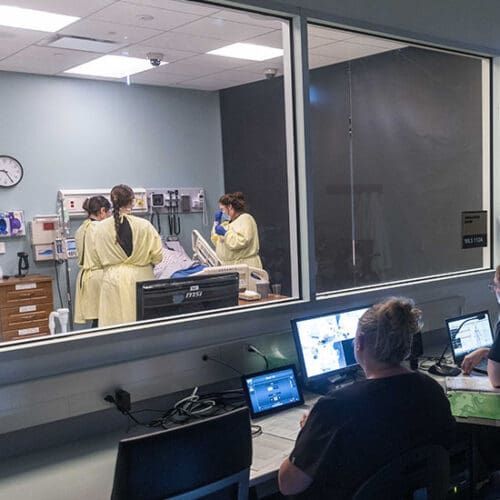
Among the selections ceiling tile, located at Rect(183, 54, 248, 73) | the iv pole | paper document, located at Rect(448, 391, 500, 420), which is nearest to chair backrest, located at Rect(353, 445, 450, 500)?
paper document, located at Rect(448, 391, 500, 420)

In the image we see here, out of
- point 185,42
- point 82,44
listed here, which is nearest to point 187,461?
point 185,42

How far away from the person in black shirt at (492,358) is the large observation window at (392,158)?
1.75 m

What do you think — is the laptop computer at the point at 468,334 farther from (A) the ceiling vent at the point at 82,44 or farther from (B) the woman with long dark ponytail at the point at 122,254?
(A) the ceiling vent at the point at 82,44

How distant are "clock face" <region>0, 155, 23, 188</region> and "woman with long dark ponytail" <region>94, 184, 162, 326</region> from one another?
80.5 inches

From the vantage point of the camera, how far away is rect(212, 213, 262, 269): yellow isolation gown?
4977 millimetres

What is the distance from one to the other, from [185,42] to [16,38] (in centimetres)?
126

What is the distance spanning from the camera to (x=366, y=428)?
1552mm

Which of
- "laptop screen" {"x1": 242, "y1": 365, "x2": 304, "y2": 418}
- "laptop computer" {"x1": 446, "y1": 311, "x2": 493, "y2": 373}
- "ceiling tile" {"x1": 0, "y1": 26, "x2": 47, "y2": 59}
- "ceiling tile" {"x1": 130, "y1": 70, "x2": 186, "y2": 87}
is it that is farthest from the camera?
"ceiling tile" {"x1": 130, "y1": 70, "x2": 186, "y2": 87}

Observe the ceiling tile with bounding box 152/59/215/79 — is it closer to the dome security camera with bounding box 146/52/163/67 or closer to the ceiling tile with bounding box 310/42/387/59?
the dome security camera with bounding box 146/52/163/67

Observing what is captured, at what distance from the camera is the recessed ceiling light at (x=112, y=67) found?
5.40 meters

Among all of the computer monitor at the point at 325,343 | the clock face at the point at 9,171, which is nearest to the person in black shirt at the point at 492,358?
the computer monitor at the point at 325,343

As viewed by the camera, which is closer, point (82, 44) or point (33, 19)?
point (33, 19)

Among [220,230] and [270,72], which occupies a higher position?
[270,72]

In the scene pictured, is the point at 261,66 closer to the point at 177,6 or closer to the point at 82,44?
the point at 82,44
